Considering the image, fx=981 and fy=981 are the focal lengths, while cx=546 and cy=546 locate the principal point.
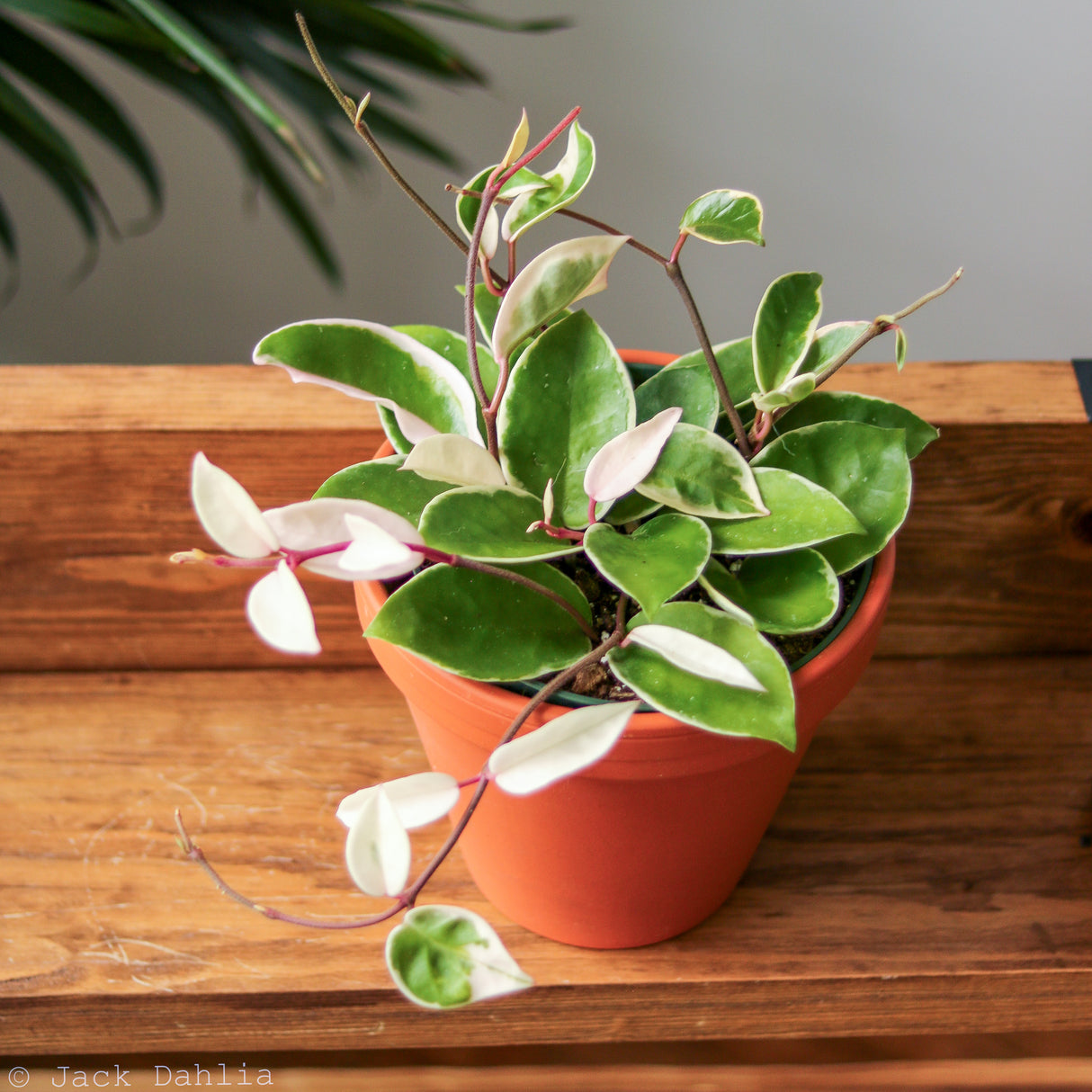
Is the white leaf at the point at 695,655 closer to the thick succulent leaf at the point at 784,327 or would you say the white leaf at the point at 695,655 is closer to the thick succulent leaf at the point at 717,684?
the thick succulent leaf at the point at 717,684

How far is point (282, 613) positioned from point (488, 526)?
10cm

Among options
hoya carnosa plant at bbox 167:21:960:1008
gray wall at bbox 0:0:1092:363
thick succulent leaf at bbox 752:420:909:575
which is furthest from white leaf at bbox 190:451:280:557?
gray wall at bbox 0:0:1092:363

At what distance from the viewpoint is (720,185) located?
1.19 metres

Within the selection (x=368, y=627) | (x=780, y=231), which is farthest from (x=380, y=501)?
(x=780, y=231)

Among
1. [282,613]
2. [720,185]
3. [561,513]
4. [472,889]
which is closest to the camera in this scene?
[282,613]

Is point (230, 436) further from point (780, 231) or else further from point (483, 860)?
point (780, 231)

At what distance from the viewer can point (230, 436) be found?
57 cm

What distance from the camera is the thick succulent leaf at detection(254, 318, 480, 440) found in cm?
37

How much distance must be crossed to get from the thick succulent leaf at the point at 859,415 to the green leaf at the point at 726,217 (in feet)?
0.32

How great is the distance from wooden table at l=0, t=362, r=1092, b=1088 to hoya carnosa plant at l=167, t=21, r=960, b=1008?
18 cm

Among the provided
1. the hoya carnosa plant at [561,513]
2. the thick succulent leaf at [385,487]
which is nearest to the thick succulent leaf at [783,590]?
the hoya carnosa plant at [561,513]

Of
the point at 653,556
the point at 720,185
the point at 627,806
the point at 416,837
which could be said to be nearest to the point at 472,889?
the point at 416,837

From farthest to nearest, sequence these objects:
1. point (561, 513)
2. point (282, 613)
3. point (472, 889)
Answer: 1. point (472, 889)
2. point (561, 513)
3. point (282, 613)

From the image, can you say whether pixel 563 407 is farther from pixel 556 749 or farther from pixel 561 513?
pixel 556 749
